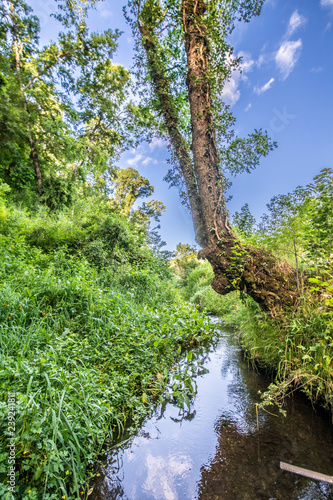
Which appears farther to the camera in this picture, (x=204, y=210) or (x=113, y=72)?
(x=113, y=72)

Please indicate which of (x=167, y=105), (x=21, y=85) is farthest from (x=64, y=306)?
(x=21, y=85)

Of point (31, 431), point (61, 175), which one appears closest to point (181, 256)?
point (61, 175)

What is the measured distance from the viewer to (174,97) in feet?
18.4

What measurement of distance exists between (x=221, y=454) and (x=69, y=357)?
175 centimetres

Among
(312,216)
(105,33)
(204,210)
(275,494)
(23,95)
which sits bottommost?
(275,494)

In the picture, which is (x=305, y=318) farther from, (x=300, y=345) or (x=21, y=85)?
(x=21, y=85)

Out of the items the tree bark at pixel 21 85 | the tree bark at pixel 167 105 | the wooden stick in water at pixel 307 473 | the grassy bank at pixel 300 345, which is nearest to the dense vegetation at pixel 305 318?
the grassy bank at pixel 300 345

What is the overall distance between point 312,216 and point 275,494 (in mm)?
2613

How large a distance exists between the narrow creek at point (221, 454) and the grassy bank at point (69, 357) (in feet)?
0.84

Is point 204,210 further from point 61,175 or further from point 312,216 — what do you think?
point 61,175

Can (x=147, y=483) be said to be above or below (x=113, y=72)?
below

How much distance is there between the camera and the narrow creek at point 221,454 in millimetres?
1626

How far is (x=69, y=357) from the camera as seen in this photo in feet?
7.93

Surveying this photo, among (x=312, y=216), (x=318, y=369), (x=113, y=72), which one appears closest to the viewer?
(x=318, y=369)
